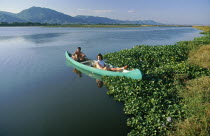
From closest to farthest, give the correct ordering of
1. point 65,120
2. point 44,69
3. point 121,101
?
1. point 65,120
2. point 121,101
3. point 44,69

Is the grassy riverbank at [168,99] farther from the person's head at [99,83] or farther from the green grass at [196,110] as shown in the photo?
the person's head at [99,83]

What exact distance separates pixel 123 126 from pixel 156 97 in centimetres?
248

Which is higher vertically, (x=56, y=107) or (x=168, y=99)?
(x=168, y=99)

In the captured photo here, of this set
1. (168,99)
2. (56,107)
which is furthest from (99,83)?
(168,99)

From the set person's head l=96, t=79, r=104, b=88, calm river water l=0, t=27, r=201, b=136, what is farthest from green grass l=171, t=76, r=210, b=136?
person's head l=96, t=79, r=104, b=88

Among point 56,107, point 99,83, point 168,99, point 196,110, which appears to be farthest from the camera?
point 99,83

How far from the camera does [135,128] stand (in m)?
6.97

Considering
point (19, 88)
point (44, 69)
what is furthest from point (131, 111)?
point (44, 69)

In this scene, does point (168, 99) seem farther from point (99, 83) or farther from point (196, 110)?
point (99, 83)

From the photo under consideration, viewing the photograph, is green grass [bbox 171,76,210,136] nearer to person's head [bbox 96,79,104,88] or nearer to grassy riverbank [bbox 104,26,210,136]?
grassy riverbank [bbox 104,26,210,136]

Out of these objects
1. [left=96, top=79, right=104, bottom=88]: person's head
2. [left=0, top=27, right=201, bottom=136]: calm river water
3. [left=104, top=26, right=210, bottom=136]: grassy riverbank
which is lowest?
[left=0, top=27, right=201, bottom=136]: calm river water

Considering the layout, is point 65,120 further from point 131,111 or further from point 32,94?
point 32,94

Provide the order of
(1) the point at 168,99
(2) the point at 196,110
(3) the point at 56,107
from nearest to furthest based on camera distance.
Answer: (2) the point at 196,110 → (1) the point at 168,99 → (3) the point at 56,107

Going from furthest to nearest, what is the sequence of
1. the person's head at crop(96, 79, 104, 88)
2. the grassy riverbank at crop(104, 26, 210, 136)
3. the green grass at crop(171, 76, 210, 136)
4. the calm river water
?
1. the person's head at crop(96, 79, 104, 88)
2. the calm river water
3. the grassy riverbank at crop(104, 26, 210, 136)
4. the green grass at crop(171, 76, 210, 136)
